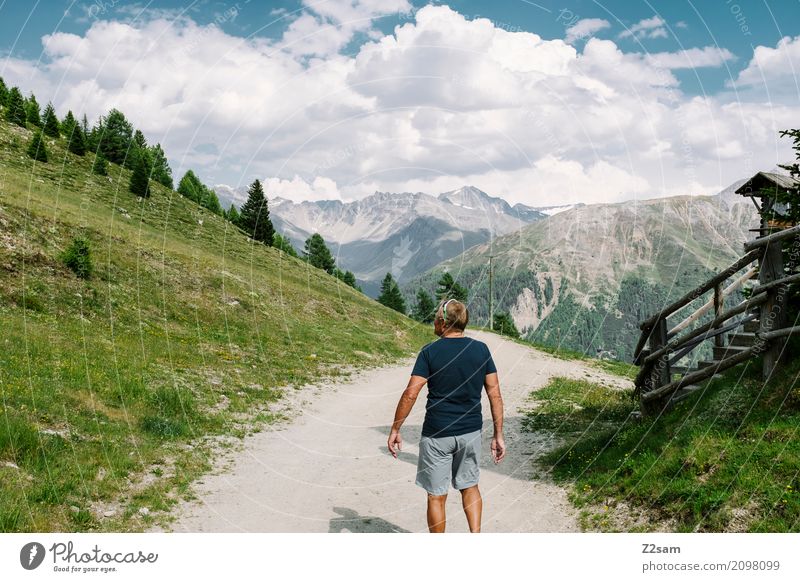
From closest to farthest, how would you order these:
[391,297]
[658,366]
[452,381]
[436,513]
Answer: [452,381], [436,513], [658,366], [391,297]

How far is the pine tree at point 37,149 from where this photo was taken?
51.3m

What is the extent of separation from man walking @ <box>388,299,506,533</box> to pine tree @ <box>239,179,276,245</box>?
58.0 m

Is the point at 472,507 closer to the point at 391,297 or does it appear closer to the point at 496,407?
the point at 496,407

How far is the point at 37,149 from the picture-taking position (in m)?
52.9

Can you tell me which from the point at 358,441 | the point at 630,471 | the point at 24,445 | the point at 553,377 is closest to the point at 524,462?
the point at 630,471

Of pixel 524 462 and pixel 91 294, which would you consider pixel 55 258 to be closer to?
pixel 91 294

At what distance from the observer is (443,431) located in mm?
6496

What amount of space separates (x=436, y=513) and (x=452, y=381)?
65.5 inches

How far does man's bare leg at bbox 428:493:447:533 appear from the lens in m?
6.56

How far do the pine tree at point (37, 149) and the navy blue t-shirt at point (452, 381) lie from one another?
57248 millimetres

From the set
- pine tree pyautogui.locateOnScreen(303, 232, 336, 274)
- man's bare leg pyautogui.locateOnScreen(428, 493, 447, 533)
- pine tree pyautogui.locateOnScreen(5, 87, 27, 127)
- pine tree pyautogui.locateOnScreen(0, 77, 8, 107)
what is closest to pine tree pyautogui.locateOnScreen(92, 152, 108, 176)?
pine tree pyautogui.locateOnScreen(5, 87, 27, 127)

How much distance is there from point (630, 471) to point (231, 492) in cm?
672

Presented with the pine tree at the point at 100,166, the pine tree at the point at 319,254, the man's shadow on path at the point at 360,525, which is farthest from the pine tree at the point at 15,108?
the man's shadow on path at the point at 360,525

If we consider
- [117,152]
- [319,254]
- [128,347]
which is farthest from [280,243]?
[128,347]
